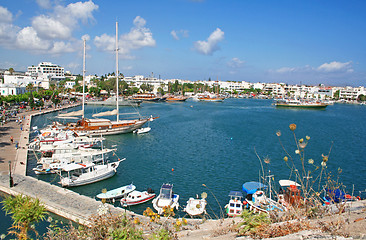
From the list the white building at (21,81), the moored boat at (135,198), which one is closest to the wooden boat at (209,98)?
the white building at (21,81)

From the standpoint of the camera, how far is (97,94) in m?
100

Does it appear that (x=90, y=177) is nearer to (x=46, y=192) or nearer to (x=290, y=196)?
(x=46, y=192)

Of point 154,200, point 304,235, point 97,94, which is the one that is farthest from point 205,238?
point 97,94

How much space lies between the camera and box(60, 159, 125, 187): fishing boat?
1823 cm

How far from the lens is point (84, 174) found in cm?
1880

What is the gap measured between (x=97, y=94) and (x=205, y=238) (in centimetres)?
10013

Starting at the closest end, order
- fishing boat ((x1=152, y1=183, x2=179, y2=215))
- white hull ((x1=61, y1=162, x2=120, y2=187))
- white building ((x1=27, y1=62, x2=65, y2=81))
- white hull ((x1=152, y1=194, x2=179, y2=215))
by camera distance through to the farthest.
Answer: white hull ((x1=152, y1=194, x2=179, y2=215))
fishing boat ((x1=152, y1=183, x2=179, y2=215))
white hull ((x1=61, y1=162, x2=120, y2=187))
white building ((x1=27, y1=62, x2=65, y2=81))

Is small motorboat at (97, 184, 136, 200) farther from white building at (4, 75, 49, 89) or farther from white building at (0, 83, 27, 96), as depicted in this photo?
white building at (4, 75, 49, 89)

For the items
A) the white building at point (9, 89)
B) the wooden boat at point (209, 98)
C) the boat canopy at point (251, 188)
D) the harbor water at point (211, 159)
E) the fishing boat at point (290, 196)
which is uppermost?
the white building at point (9, 89)

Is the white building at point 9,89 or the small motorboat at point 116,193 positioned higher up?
the white building at point 9,89

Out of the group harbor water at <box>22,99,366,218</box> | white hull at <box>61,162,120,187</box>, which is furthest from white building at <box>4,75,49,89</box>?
white hull at <box>61,162,120,187</box>

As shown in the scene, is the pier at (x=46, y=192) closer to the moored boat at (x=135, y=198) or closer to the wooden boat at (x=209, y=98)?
the moored boat at (x=135, y=198)

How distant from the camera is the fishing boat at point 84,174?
59.8ft

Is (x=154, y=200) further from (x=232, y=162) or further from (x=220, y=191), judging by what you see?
(x=232, y=162)
